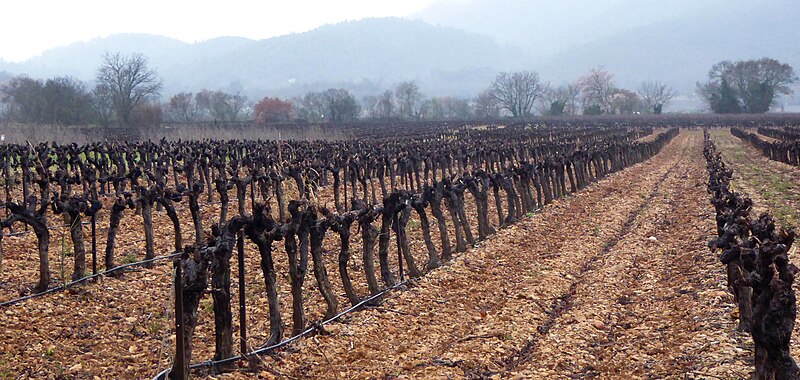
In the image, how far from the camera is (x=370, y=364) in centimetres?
959

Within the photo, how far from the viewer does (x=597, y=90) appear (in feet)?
534

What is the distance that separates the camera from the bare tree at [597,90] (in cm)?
15902

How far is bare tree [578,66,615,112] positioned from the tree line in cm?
25

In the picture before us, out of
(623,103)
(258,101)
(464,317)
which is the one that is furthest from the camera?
(623,103)

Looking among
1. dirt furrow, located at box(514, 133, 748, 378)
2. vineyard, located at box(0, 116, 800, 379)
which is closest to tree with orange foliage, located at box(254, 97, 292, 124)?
vineyard, located at box(0, 116, 800, 379)

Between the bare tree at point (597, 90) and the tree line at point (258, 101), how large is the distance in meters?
0.25

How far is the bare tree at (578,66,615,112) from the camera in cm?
15902

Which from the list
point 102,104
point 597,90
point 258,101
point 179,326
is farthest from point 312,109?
point 179,326

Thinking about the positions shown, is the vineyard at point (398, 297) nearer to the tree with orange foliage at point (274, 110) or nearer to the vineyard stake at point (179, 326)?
the vineyard stake at point (179, 326)

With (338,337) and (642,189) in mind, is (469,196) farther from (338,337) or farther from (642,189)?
(338,337)

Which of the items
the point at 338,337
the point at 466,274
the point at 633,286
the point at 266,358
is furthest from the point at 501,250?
the point at 266,358

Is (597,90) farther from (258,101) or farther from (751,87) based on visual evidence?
(258,101)

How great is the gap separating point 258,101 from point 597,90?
80.4 metres

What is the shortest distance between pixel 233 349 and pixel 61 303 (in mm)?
4302
